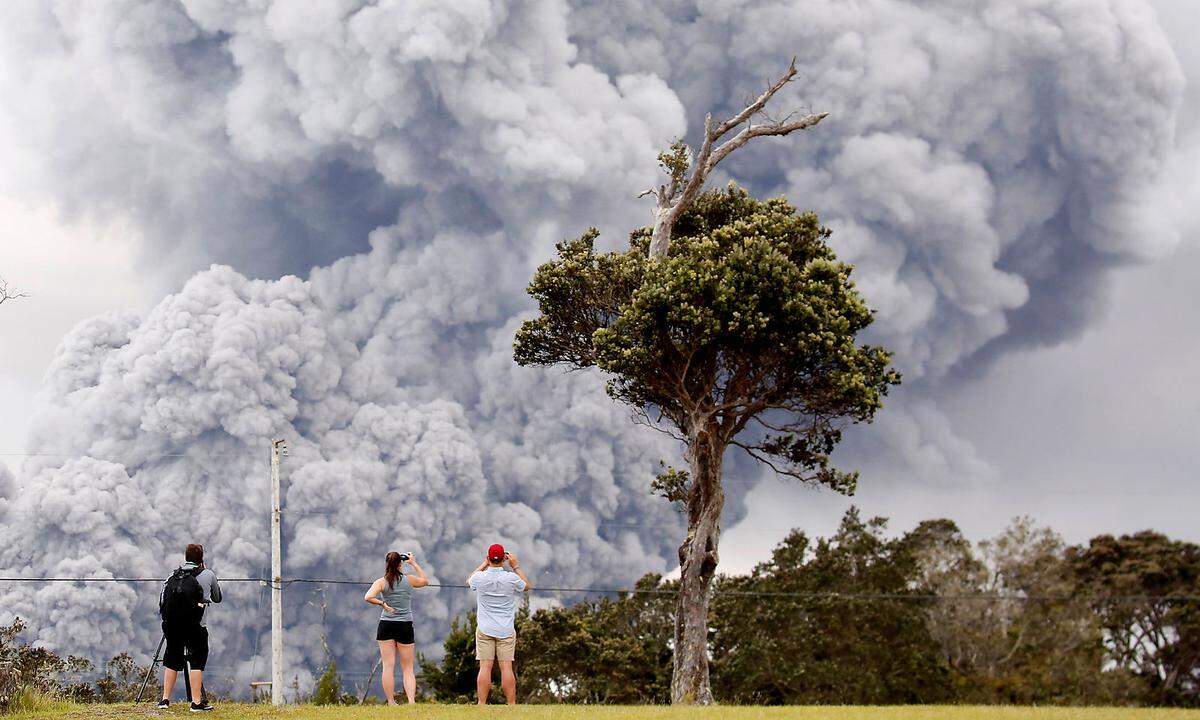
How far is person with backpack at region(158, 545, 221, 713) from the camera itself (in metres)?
14.1

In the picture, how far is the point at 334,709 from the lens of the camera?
49.1 feet

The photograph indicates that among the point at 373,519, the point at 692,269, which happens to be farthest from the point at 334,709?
the point at 373,519

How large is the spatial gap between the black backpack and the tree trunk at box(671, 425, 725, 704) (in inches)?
469

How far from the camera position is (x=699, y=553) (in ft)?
78.1

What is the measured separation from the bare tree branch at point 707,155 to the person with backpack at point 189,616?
1380 cm

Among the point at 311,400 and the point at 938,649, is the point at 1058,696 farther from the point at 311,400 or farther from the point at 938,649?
the point at 311,400

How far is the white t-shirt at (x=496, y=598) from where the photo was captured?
602 inches

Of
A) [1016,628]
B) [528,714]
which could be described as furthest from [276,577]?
[1016,628]

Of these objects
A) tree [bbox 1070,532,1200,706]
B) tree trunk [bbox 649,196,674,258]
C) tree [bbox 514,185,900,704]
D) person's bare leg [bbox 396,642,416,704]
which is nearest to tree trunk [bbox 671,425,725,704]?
tree [bbox 514,185,900,704]

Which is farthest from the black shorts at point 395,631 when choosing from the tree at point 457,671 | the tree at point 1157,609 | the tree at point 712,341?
the tree at point 1157,609

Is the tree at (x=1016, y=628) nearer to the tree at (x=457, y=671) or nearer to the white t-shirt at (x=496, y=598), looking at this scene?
the tree at (x=457, y=671)

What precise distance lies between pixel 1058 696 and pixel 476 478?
44.0 meters

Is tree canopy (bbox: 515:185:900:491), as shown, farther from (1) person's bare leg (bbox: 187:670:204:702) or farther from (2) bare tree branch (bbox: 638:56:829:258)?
(1) person's bare leg (bbox: 187:670:204:702)

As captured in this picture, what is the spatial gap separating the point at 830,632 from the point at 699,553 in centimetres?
1653
